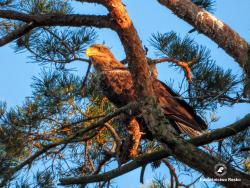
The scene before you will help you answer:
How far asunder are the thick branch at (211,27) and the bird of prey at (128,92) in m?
0.55

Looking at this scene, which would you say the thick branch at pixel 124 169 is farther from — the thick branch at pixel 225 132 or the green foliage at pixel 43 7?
the green foliage at pixel 43 7

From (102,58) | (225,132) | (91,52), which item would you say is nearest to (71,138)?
(225,132)

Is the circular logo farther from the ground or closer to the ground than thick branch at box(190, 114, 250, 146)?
closer to the ground

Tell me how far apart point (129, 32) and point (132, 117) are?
978 millimetres

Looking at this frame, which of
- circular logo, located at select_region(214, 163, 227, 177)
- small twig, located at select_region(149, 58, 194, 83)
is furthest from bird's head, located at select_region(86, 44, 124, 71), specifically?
circular logo, located at select_region(214, 163, 227, 177)

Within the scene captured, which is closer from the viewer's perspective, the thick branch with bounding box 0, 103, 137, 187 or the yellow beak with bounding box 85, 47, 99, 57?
the thick branch with bounding box 0, 103, 137, 187

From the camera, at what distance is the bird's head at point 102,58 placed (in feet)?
17.4

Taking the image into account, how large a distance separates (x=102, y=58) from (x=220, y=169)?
3.03 meters

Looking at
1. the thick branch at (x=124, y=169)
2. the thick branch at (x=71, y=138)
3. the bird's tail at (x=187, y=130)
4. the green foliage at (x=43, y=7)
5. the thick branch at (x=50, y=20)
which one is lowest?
the thick branch at (x=124, y=169)

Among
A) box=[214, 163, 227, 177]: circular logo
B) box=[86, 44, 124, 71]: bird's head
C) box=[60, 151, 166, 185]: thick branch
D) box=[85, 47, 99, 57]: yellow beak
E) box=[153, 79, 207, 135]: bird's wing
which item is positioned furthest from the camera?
box=[86, 44, 124, 71]: bird's head

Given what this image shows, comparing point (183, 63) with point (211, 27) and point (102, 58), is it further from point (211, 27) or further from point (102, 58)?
point (102, 58)

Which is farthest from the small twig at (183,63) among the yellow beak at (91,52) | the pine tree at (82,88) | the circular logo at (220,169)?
the circular logo at (220,169)

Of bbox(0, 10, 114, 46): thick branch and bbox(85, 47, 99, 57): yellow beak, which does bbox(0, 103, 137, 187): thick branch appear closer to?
bbox(0, 10, 114, 46): thick branch

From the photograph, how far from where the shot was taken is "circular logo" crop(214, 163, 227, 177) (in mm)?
2586
